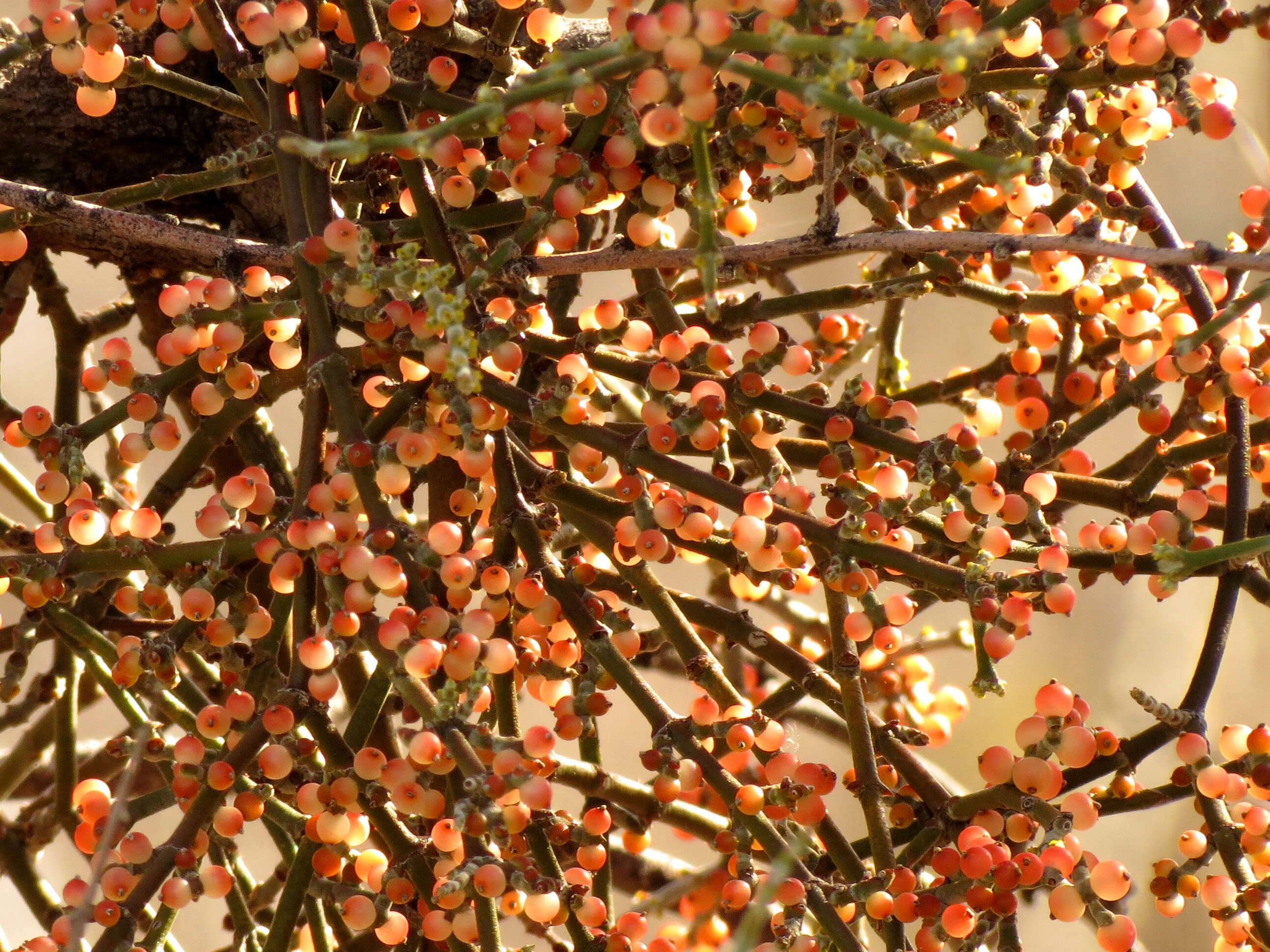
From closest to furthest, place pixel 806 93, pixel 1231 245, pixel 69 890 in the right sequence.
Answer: pixel 806 93 < pixel 69 890 < pixel 1231 245

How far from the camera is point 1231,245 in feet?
1.77

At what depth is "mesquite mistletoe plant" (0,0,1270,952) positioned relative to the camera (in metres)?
0.39

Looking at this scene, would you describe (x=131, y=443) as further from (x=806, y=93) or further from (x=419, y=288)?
(x=806, y=93)

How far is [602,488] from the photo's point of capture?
1.75 ft

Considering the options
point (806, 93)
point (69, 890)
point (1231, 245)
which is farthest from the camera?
point (1231, 245)

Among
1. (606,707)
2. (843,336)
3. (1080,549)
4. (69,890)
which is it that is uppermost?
(843,336)

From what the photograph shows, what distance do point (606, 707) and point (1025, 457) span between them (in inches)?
8.1

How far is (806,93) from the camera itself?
284 mm

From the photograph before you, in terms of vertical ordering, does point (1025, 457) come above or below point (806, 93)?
above

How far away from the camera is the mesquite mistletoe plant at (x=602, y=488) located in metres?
0.39

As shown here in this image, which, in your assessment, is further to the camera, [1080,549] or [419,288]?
[1080,549]

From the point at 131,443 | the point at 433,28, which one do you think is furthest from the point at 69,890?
the point at 433,28

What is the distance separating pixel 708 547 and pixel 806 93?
0.21m

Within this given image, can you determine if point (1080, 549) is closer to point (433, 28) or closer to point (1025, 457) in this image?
point (1025, 457)
